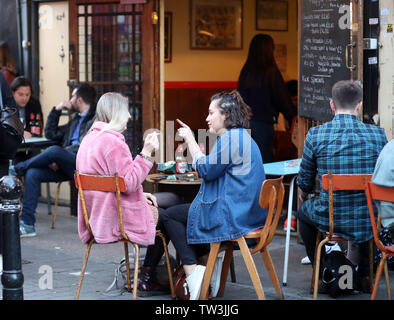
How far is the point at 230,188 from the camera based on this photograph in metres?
5.43

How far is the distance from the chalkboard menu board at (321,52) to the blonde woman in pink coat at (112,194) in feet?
7.32

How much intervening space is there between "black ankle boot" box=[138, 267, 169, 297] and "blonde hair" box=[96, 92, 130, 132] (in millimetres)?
1068

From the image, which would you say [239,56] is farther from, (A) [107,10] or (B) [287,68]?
(A) [107,10]

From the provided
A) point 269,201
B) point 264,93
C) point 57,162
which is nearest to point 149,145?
point 269,201

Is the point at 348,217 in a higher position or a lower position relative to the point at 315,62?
lower

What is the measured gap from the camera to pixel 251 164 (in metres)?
5.46

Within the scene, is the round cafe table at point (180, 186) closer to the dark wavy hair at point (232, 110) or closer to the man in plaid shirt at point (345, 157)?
the dark wavy hair at point (232, 110)

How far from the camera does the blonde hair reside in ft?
18.6

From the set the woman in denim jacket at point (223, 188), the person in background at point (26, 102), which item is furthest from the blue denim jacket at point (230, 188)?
the person in background at point (26, 102)

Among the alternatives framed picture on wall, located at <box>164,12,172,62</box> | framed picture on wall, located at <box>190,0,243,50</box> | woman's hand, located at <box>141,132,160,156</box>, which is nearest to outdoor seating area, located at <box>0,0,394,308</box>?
woman's hand, located at <box>141,132,160,156</box>

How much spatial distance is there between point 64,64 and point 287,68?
3.81 metres

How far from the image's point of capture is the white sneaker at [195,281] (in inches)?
215

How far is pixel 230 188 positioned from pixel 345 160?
2.76ft

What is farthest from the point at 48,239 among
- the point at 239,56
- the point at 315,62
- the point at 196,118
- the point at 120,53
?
the point at 239,56
